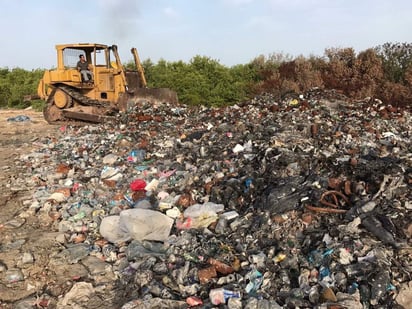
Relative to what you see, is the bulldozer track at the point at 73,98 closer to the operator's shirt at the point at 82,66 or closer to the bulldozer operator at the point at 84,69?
the bulldozer operator at the point at 84,69

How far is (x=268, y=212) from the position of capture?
3754 mm

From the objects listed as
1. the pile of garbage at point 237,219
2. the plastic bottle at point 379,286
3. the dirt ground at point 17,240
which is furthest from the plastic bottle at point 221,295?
the dirt ground at point 17,240

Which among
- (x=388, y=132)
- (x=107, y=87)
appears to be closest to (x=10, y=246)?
(x=388, y=132)

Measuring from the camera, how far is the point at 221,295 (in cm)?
285

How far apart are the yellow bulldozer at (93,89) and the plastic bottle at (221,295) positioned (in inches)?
300

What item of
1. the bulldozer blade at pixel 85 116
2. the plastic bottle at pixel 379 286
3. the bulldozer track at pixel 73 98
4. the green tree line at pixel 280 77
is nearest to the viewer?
the plastic bottle at pixel 379 286

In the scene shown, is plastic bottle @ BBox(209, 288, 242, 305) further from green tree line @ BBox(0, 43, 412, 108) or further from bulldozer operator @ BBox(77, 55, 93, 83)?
bulldozer operator @ BBox(77, 55, 93, 83)

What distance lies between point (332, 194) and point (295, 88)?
9138 mm

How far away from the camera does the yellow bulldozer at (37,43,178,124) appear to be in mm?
10156

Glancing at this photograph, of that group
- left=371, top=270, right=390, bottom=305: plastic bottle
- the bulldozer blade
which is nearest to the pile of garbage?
left=371, top=270, right=390, bottom=305: plastic bottle

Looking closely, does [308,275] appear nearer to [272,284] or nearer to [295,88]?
[272,284]

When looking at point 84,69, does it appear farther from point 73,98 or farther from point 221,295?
point 221,295

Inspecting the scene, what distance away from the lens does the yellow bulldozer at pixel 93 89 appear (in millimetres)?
10156

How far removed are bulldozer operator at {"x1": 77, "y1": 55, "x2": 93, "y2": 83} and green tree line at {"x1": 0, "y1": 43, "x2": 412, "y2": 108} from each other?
15.8 feet
